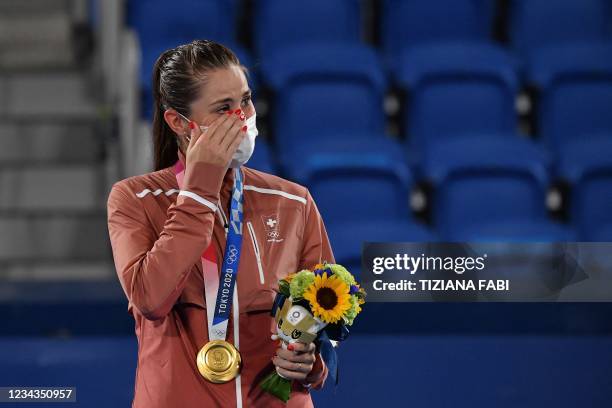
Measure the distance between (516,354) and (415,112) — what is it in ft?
7.44

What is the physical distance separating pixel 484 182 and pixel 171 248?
2771 mm

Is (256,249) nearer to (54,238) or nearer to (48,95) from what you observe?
(54,238)

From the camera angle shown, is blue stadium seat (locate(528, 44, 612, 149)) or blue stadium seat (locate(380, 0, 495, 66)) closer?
blue stadium seat (locate(528, 44, 612, 149))

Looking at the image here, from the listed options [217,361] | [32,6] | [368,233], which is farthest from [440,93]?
[217,361]

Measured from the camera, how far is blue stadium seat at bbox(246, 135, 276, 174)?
3885 mm

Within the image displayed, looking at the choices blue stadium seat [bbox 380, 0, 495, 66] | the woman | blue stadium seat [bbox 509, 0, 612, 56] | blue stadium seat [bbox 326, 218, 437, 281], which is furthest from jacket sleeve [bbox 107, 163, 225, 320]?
blue stadium seat [bbox 509, 0, 612, 56]

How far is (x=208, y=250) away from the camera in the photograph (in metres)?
1.69

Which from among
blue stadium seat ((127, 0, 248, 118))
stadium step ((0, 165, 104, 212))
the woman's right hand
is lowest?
the woman's right hand

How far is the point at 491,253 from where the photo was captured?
238 cm

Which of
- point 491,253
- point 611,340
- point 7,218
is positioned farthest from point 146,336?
point 7,218

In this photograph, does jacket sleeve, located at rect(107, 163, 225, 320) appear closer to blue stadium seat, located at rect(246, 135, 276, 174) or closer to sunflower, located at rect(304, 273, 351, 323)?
sunflower, located at rect(304, 273, 351, 323)

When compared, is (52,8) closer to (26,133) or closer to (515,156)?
(26,133)

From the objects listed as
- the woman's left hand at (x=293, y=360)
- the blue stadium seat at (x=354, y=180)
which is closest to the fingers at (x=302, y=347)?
the woman's left hand at (x=293, y=360)

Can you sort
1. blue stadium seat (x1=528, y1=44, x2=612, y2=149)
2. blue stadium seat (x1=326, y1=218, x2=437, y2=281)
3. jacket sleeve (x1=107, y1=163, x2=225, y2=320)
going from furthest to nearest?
1. blue stadium seat (x1=528, y1=44, x2=612, y2=149)
2. blue stadium seat (x1=326, y1=218, x2=437, y2=281)
3. jacket sleeve (x1=107, y1=163, x2=225, y2=320)
